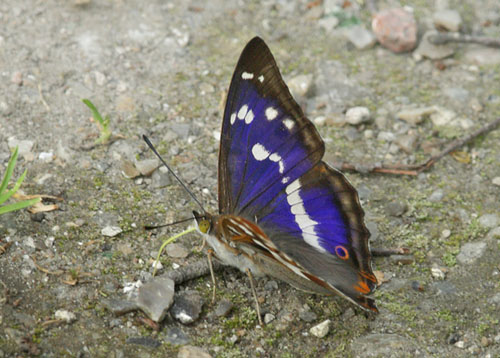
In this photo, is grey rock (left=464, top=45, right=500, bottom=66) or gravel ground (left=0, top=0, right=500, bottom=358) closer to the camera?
gravel ground (left=0, top=0, right=500, bottom=358)

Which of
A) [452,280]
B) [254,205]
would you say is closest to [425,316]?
[452,280]

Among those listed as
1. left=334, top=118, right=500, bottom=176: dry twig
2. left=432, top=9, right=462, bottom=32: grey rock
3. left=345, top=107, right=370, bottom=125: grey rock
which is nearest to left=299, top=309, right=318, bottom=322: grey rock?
left=334, top=118, right=500, bottom=176: dry twig

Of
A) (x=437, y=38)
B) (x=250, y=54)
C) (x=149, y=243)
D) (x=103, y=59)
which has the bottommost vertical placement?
(x=149, y=243)

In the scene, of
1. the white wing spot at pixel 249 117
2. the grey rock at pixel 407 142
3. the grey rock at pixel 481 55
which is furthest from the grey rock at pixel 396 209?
the grey rock at pixel 481 55

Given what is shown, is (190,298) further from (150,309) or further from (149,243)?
(149,243)

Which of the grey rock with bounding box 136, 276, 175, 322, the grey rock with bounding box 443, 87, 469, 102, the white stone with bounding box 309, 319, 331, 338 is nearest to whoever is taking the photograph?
the grey rock with bounding box 136, 276, 175, 322

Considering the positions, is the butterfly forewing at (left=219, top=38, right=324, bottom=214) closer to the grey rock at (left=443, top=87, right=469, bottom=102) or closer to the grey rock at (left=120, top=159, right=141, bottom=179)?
the grey rock at (left=120, top=159, right=141, bottom=179)

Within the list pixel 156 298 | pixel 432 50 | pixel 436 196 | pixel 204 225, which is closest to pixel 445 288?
pixel 436 196

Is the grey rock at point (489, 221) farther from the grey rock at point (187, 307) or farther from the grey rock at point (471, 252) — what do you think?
the grey rock at point (187, 307)
